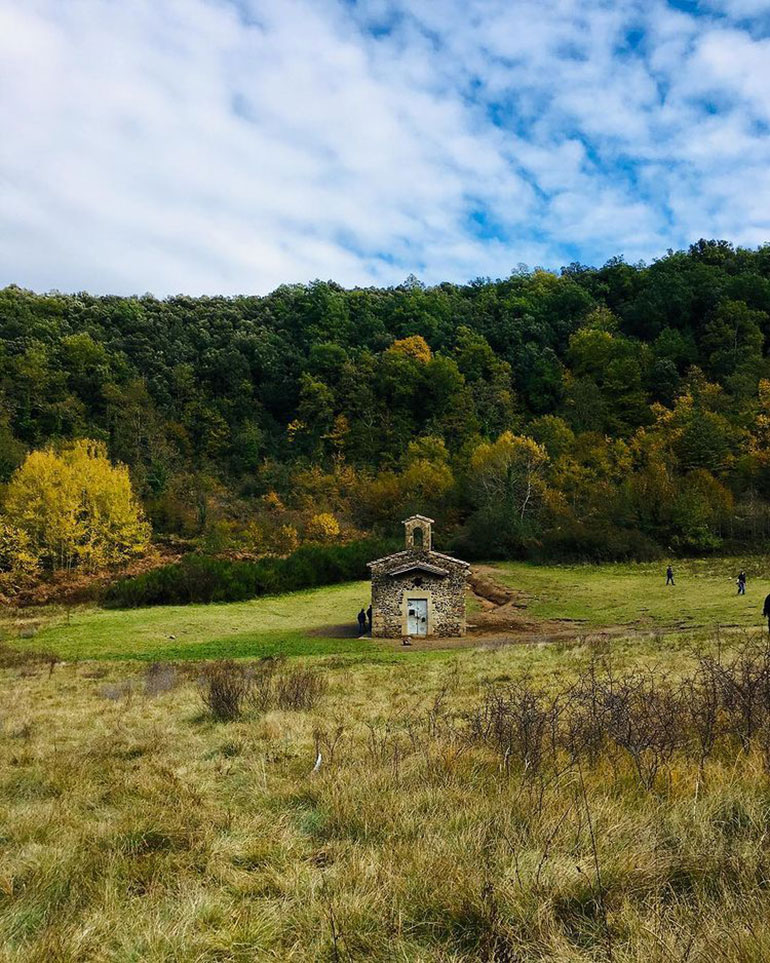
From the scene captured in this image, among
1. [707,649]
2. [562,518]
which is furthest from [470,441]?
[707,649]

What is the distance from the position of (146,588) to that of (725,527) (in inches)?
1599

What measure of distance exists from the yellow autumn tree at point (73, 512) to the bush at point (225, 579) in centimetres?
751

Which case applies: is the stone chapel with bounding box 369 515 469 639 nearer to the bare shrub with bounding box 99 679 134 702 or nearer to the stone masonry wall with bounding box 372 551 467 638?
the stone masonry wall with bounding box 372 551 467 638

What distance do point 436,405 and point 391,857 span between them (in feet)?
252

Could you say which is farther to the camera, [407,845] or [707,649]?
[707,649]

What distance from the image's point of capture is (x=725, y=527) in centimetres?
4538

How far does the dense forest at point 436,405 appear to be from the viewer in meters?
51.4

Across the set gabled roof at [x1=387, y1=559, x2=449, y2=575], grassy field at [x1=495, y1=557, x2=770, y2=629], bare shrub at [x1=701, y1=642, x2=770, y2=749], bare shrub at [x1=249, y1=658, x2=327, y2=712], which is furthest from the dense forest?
bare shrub at [x1=701, y1=642, x2=770, y2=749]

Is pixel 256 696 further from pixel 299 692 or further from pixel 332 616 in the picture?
pixel 332 616

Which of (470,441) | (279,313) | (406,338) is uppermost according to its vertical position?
(279,313)

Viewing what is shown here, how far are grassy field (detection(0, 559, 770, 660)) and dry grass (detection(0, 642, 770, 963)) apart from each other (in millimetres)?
17438

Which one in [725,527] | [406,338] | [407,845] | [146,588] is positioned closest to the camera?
[407,845]

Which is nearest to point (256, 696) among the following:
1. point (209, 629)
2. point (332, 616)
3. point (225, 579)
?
point (209, 629)

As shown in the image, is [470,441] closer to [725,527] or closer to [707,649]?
[725,527]
